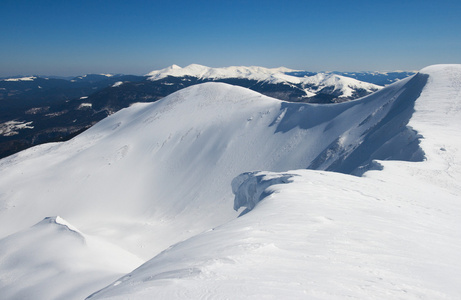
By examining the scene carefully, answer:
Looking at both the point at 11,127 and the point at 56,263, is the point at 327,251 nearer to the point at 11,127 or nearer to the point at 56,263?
the point at 56,263

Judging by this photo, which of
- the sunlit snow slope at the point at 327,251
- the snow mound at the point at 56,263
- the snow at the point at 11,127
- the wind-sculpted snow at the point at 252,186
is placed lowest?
the snow at the point at 11,127

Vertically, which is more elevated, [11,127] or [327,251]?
[327,251]

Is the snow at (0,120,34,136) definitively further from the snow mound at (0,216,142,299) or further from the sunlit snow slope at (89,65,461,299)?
the sunlit snow slope at (89,65,461,299)

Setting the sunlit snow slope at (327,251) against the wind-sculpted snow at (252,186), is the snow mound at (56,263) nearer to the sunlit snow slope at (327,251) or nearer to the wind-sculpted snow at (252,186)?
the sunlit snow slope at (327,251)

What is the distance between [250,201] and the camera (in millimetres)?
18000

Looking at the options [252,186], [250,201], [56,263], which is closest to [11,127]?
[56,263]

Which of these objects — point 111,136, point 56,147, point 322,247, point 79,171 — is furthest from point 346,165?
point 56,147

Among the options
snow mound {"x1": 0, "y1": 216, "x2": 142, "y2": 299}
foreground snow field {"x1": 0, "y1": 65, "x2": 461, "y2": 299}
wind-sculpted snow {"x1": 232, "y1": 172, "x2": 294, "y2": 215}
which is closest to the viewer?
foreground snow field {"x1": 0, "y1": 65, "x2": 461, "y2": 299}

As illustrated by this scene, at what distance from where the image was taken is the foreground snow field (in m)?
5.38

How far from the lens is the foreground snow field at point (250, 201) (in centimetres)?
538

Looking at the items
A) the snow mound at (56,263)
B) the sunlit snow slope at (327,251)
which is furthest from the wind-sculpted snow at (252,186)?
the snow mound at (56,263)

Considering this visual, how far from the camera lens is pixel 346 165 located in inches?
1023

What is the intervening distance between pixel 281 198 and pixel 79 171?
4118 cm

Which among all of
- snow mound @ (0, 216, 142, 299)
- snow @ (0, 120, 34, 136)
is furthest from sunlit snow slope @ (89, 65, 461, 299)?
snow @ (0, 120, 34, 136)
